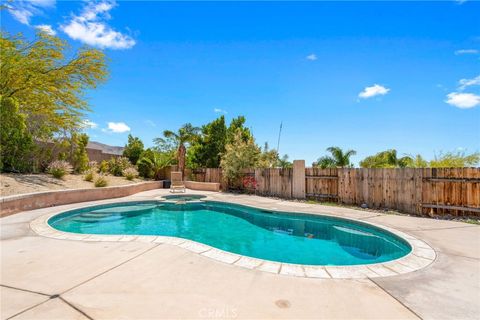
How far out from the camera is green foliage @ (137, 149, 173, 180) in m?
17.6

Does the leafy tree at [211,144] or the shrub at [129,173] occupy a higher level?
the leafy tree at [211,144]

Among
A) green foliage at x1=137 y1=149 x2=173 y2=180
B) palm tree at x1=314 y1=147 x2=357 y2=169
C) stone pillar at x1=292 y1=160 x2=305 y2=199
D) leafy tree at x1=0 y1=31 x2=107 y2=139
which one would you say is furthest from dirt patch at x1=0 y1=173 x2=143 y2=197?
palm tree at x1=314 y1=147 x2=357 y2=169

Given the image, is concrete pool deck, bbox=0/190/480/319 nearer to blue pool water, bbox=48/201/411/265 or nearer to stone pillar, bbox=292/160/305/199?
blue pool water, bbox=48/201/411/265

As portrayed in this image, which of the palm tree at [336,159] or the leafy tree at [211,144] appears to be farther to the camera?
the leafy tree at [211,144]

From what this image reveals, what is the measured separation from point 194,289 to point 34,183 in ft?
33.0

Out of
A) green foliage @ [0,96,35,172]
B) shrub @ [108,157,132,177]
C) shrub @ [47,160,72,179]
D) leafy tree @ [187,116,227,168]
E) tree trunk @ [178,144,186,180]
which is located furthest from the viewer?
leafy tree @ [187,116,227,168]

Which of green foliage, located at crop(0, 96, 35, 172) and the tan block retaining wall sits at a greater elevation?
green foliage, located at crop(0, 96, 35, 172)

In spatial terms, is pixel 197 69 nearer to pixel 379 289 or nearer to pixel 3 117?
pixel 3 117

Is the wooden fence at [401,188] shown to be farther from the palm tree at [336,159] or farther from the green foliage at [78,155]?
the green foliage at [78,155]

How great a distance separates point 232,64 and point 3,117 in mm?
10504

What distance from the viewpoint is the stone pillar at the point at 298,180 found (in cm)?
1167

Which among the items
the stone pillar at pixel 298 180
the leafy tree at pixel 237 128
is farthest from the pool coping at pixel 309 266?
the leafy tree at pixel 237 128

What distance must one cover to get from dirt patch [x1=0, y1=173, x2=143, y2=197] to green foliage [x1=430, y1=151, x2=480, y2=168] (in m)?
15.9

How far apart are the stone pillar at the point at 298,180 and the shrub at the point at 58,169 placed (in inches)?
448
